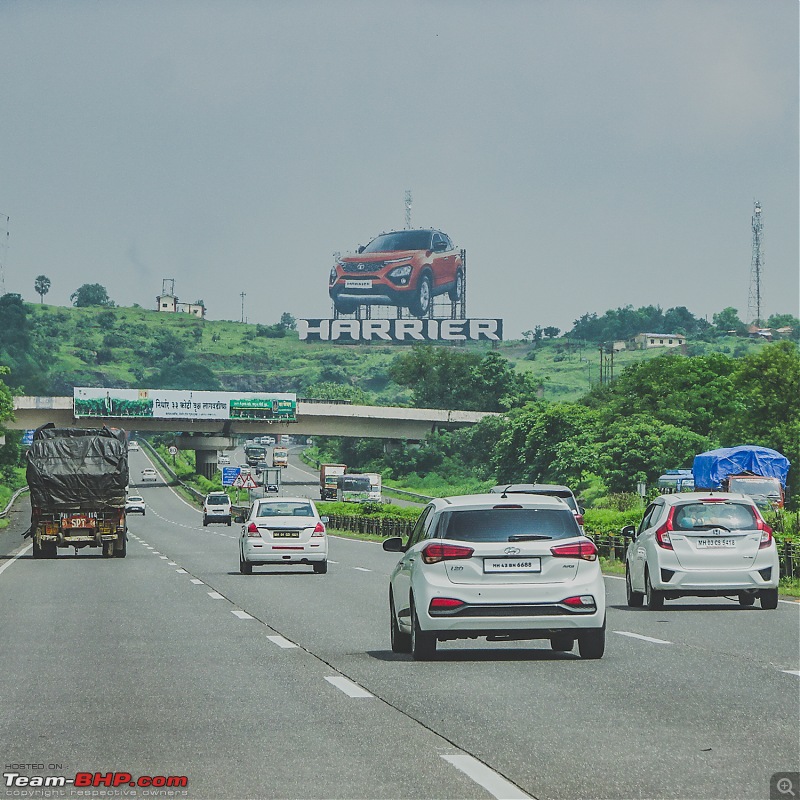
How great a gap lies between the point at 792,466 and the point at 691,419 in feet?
65.0

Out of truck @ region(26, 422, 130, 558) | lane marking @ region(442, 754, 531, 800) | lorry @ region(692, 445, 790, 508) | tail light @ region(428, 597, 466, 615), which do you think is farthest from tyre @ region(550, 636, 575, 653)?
lorry @ region(692, 445, 790, 508)

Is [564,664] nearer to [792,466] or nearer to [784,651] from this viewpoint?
[784,651]

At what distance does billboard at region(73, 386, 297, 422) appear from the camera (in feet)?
399

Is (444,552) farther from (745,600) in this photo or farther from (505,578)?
(745,600)

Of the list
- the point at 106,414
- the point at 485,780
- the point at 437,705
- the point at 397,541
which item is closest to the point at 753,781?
the point at 485,780

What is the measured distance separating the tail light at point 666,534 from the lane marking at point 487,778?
12732 mm

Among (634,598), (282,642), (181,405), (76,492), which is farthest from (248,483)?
(282,642)

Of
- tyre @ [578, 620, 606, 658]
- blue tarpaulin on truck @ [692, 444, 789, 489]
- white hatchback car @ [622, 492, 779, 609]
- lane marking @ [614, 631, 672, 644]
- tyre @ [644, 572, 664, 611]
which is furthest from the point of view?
blue tarpaulin on truck @ [692, 444, 789, 489]

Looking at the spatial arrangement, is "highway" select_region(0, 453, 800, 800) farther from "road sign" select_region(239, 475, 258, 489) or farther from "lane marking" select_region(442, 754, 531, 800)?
"road sign" select_region(239, 475, 258, 489)

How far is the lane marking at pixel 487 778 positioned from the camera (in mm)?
7980

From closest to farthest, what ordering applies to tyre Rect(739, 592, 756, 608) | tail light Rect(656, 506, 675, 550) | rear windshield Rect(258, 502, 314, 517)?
1. tail light Rect(656, 506, 675, 550)
2. tyre Rect(739, 592, 756, 608)
3. rear windshield Rect(258, 502, 314, 517)

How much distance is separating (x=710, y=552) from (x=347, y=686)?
9855mm

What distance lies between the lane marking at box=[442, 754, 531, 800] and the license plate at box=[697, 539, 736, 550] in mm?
12764

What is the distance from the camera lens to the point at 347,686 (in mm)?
12750
